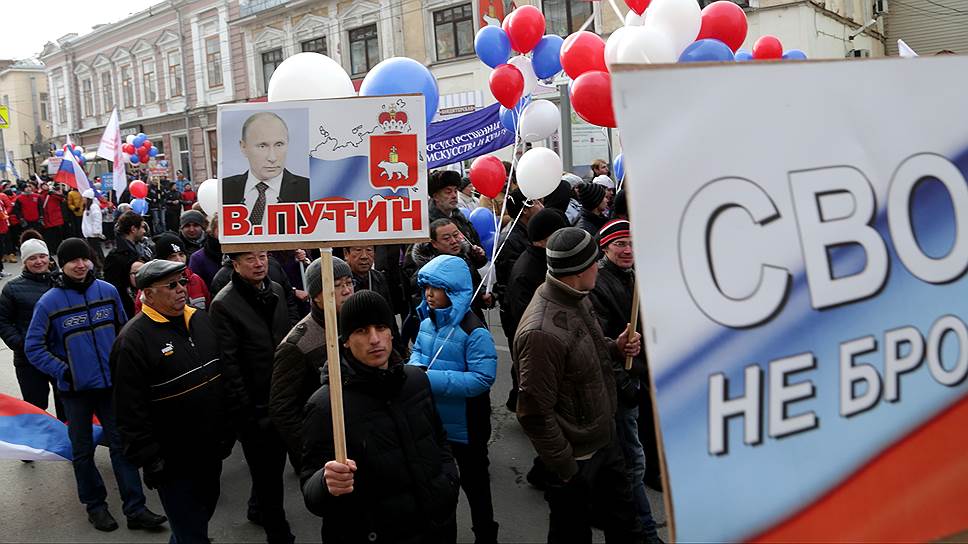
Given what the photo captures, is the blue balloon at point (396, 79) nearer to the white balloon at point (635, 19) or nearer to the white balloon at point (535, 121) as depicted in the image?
the white balloon at point (635, 19)

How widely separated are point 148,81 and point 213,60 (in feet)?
20.7

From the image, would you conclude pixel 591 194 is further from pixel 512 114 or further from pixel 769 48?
pixel 769 48

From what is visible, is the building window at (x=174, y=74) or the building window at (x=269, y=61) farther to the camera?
the building window at (x=174, y=74)

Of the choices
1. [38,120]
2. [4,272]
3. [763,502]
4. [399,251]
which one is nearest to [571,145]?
[399,251]

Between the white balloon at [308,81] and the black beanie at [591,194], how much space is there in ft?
9.90

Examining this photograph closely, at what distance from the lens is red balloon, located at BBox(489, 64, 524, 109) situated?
581cm

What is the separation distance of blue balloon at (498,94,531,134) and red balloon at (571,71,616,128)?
98.1 inches

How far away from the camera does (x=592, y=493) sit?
357 centimetres

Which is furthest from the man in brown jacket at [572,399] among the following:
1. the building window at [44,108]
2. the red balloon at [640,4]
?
the building window at [44,108]

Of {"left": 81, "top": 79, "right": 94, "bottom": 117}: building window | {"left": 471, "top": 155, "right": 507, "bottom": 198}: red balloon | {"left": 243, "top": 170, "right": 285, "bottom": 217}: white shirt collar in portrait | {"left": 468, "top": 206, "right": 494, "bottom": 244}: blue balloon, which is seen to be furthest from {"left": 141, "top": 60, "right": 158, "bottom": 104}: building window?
{"left": 243, "top": 170, "right": 285, "bottom": 217}: white shirt collar in portrait

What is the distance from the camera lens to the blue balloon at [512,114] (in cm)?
677

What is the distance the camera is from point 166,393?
363cm

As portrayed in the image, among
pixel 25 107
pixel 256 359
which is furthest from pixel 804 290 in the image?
pixel 25 107

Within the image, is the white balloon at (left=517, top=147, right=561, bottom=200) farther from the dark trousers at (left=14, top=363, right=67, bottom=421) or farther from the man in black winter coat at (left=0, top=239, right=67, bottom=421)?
the dark trousers at (left=14, top=363, right=67, bottom=421)
